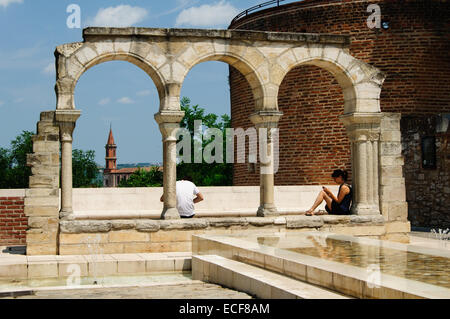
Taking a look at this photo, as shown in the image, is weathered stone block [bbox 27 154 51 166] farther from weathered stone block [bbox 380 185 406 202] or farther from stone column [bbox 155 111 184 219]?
weathered stone block [bbox 380 185 406 202]

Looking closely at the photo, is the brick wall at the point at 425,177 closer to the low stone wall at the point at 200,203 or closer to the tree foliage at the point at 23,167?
the low stone wall at the point at 200,203

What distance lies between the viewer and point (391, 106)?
1806 cm

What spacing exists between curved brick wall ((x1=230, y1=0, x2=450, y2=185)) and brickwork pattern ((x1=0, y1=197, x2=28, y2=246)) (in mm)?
8707

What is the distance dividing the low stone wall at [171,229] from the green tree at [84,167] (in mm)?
41523

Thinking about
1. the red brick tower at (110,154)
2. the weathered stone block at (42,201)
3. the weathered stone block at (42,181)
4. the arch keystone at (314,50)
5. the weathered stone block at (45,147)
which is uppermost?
the red brick tower at (110,154)

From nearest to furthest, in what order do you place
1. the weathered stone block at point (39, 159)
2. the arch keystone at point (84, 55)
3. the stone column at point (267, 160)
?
the weathered stone block at point (39, 159) → the arch keystone at point (84, 55) → the stone column at point (267, 160)

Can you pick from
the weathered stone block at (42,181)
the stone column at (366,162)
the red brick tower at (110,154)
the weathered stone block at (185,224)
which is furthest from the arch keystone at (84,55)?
the red brick tower at (110,154)

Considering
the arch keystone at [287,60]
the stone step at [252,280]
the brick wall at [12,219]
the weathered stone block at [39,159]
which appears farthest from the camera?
the brick wall at [12,219]

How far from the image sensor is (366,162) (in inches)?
443

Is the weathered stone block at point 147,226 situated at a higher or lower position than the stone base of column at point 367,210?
lower

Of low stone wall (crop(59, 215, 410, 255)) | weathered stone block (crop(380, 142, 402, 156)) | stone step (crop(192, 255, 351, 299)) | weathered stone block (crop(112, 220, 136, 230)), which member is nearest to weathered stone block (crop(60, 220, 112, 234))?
low stone wall (crop(59, 215, 410, 255))

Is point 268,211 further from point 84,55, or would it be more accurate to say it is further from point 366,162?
point 84,55

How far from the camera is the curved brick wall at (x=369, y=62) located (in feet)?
59.4
